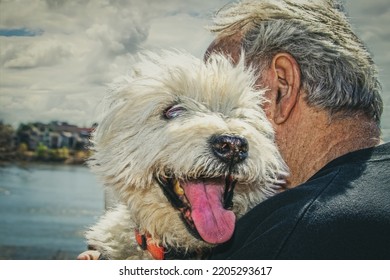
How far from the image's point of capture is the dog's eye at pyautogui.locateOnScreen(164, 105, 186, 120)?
184cm

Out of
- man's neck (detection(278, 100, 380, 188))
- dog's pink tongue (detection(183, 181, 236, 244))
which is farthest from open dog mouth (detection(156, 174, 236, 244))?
man's neck (detection(278, 100, 380, 188))

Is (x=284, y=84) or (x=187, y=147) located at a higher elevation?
(x=284, y=84)

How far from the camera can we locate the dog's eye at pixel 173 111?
1841 mm

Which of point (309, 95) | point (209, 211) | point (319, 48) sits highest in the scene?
point (319, 48)

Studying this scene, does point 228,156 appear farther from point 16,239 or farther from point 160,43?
point 16,239

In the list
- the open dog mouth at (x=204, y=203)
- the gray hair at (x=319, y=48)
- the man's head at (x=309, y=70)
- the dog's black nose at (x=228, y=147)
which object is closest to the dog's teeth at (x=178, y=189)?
the open dog mouth at (x=204, y=203)

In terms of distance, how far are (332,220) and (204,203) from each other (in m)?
0.43

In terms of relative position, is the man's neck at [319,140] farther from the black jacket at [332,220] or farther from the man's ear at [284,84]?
the black jacket at [332,220]

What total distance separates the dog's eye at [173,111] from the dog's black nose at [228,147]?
0.17 m

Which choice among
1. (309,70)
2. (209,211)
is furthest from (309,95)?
(209,211)

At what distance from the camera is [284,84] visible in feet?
6.53

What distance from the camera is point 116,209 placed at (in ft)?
7.13

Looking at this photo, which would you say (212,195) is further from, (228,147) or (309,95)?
(309,95)

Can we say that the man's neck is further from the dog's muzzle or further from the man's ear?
the dog's muzzle
